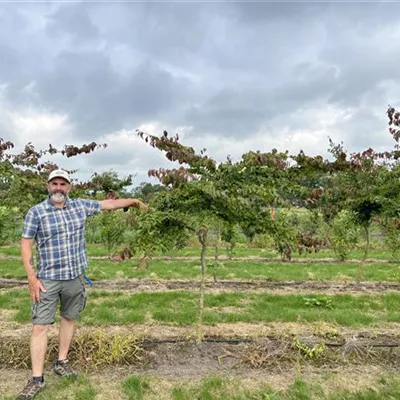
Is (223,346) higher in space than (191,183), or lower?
lower

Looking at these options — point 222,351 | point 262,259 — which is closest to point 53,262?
point 222,351

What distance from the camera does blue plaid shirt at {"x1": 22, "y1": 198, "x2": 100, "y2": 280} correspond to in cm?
455

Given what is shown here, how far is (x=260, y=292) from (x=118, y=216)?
8137mm

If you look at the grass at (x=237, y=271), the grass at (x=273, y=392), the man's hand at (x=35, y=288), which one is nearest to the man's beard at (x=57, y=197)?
the man's hand at (x=35, y=288)

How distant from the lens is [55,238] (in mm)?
4598

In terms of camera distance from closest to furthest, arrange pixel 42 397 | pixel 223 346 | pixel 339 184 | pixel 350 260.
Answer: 1. pixel 42 397
2. pixel 223 346
3. pixel 339 184
4. pixel 350 260

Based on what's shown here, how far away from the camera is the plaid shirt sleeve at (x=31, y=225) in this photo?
447 centimetres

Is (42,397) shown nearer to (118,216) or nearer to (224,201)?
(224,201)

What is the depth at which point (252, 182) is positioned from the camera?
17.8ft

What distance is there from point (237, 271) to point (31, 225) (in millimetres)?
8981

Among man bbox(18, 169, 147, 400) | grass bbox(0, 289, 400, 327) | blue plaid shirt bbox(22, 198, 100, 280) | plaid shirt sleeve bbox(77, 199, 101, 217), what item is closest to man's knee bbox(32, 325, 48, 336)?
man bbox(18, 169, 147, 400)

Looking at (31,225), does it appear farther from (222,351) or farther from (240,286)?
(240,286)

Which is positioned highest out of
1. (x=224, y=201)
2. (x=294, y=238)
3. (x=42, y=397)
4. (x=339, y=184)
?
(x=339, y=184)

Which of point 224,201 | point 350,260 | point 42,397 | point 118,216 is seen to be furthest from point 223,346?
point 350,260
